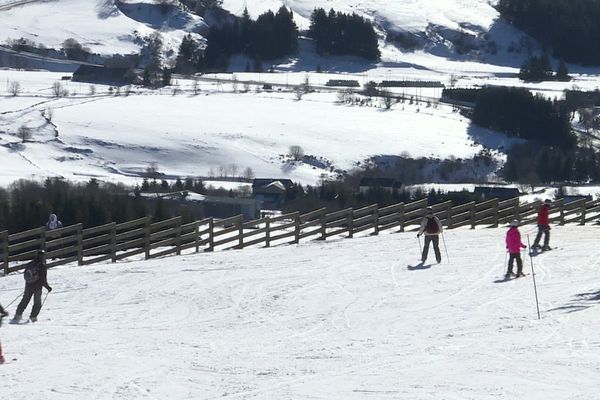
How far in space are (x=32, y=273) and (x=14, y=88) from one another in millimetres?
90309

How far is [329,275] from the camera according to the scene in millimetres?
27078

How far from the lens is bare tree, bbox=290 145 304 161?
90.9 metres

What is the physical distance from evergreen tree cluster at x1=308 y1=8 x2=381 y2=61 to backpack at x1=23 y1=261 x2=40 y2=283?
124626mm

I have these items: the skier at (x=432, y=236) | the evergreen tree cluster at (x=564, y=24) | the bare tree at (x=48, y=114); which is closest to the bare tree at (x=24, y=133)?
the bare tree at (x=48, y=114)

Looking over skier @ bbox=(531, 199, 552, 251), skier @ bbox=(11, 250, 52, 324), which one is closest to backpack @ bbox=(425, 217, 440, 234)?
skier @ bbox=(531, 199, 552, 251)

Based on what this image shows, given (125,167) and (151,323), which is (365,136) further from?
(151,323)

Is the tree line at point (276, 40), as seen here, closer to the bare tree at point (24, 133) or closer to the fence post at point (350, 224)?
the bare tree at point (24, 133)

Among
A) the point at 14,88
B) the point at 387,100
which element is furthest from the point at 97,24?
the point at 387,100

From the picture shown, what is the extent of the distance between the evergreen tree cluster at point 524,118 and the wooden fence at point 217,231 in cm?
6157

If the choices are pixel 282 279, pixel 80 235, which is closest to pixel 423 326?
pixel 282 279

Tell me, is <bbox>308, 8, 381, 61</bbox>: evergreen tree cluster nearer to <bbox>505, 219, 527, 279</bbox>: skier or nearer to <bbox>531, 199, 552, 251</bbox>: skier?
<bbox>531, 199, 552, 251</bbox>: skier

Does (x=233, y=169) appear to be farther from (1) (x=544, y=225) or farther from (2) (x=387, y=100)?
(1) (x=544, y=225)

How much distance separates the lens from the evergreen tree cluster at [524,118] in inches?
3967

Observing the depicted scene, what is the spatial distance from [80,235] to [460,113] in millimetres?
79694
